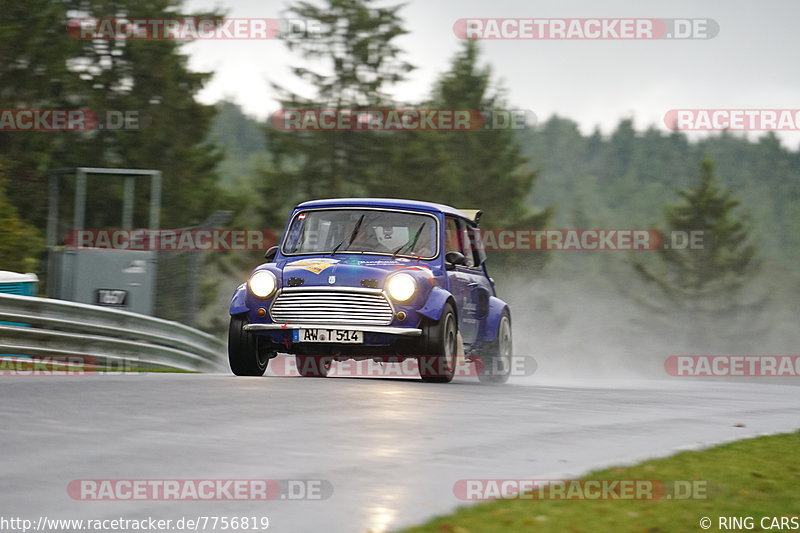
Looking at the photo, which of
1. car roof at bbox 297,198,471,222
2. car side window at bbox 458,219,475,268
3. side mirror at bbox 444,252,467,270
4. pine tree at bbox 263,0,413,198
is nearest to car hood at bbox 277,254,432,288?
side mirror at bbox 444,252,467,270

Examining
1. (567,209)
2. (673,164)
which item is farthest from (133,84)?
(673,164)

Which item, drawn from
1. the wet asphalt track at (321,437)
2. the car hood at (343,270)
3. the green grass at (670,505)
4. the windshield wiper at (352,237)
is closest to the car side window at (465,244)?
the windshield wiper at (352,237)

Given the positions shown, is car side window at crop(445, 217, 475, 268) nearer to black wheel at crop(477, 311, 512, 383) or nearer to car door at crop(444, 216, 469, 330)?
car door at crop(444, 216, 469, 330)

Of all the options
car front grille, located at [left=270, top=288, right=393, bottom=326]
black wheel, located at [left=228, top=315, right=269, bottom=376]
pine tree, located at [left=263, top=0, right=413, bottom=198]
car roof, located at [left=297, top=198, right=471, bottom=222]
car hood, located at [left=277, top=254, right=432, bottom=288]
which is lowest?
black wheel, located at [left=228, top=315, right=269, bottom=376]

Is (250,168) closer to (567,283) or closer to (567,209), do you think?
(567,283)

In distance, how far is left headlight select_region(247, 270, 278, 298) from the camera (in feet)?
40.9

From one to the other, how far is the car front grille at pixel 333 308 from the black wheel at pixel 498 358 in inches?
111

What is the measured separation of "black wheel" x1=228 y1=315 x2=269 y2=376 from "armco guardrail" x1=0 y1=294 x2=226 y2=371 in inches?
107

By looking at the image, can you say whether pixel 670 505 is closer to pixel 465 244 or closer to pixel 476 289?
pixel 476 289

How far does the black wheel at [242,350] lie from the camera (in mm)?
12492

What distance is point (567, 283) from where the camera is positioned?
97.8 metres

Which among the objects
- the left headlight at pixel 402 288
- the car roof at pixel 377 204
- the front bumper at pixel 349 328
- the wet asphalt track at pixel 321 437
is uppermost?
the car roof at pixel 377 204

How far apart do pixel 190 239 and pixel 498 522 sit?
13406 mm

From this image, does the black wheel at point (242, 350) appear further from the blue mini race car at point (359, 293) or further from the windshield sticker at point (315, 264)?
the windshield sticker at point (315, 264)
